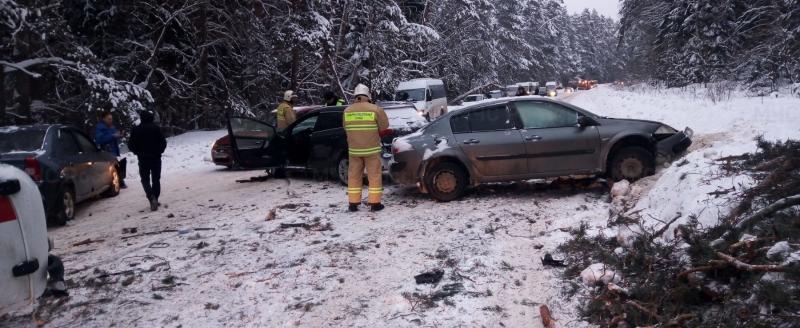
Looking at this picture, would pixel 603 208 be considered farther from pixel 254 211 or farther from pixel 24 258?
pixel 24 258

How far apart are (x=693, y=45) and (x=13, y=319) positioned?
1291 inches

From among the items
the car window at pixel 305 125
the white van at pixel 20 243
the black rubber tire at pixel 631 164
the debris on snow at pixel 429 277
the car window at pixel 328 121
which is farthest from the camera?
the car window at pixel 305 125

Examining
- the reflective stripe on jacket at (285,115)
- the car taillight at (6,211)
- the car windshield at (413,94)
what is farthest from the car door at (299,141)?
the car windshield at (413,94)

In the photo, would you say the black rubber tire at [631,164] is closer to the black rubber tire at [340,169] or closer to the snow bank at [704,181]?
the snow bank at [704,181]

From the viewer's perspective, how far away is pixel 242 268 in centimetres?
558

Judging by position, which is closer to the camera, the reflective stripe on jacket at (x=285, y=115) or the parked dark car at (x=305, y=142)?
the parked dark car at (x=305, y=142)

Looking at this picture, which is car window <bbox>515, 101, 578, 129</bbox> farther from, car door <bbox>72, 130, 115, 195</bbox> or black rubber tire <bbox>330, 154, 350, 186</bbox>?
car door <bbox>72, 130, 115, 195</bbox>

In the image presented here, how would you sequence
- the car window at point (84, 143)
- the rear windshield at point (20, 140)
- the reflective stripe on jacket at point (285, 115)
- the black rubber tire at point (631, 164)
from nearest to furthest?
the rear windshield at point (20, 140) → the black rubber tire at point (631, 164) → the car window at point (84, 143) → the reflective stripe on jacket at point (285, 115)

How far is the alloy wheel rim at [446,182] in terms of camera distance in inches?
331

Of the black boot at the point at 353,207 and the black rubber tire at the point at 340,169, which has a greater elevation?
the black rubber tire at the point at 340,169

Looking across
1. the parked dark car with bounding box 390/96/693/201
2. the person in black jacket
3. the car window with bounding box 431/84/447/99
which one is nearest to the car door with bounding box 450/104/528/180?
the parked dark car with bounding box 390/96/693/201

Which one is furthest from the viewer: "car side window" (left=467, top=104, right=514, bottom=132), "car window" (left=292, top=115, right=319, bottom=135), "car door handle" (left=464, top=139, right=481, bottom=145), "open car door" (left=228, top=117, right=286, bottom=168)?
"car window" (left=292, top=115, right=319, bottom=135)

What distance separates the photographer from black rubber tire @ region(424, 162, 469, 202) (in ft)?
27.5

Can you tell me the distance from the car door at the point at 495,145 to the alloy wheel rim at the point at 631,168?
146cm
